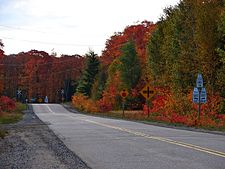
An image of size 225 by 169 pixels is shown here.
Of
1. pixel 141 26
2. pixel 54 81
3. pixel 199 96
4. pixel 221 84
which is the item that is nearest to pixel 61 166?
pixel 199 96

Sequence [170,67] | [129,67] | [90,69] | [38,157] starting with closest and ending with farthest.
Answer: [38,157]
[170,67]
[129,67]
[90,69]

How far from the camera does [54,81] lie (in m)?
136

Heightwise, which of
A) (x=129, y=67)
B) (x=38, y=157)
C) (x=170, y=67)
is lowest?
(x=38, y=157)

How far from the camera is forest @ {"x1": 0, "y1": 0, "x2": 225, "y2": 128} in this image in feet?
136

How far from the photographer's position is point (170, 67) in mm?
49938

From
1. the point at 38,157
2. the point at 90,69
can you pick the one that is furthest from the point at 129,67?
the point at 38,157

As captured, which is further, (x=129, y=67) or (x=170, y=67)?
(x=129, y=67)

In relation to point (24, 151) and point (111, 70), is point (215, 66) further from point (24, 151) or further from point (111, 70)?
point (111, 70)

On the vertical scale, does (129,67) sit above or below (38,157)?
above

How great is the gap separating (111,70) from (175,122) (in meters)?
42.1

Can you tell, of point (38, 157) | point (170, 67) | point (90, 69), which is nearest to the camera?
point (38, 157)

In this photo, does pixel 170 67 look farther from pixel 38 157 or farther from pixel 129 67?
pixel 38 157

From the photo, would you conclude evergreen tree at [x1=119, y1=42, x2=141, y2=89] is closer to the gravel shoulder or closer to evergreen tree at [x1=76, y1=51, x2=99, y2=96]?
evergreen tree at [x1=76, y1=51, x2=99, y2=96]

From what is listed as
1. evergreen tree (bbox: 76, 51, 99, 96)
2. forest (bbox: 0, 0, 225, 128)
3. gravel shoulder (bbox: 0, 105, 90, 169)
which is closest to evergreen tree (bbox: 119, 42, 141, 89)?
forest (bbox: 0, 0, 225, 128)
